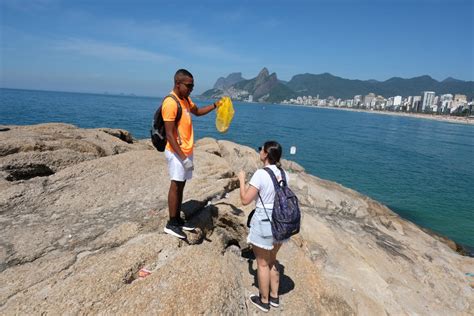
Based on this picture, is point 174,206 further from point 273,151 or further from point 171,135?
point 273,151

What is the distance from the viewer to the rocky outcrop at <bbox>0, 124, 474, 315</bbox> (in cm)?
378

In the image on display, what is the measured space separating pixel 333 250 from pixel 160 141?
5.20 meters

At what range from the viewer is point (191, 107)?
5.12 m

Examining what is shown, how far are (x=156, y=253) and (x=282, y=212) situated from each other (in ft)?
6.42

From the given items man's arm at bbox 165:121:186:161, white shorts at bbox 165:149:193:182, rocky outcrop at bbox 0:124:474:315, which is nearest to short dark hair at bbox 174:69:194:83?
man's arm at bbox 165:121:186:161

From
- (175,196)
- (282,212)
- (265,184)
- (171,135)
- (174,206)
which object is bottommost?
(174,206)

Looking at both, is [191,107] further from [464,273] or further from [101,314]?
[464,273]

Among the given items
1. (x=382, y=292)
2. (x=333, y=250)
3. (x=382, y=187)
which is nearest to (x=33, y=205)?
(x=333, y=250)

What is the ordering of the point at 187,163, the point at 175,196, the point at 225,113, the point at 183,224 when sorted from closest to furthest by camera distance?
the point at 187,163, the point at 175,196, the point at 183,224, the point at 225,113

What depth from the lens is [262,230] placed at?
419 cm

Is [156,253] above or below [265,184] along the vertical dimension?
below

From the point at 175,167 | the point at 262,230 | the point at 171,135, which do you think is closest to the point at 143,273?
the point at 175,167

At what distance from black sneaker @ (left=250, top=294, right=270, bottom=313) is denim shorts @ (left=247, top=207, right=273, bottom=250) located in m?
0.98

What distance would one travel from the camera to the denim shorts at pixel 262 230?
4.16 m
